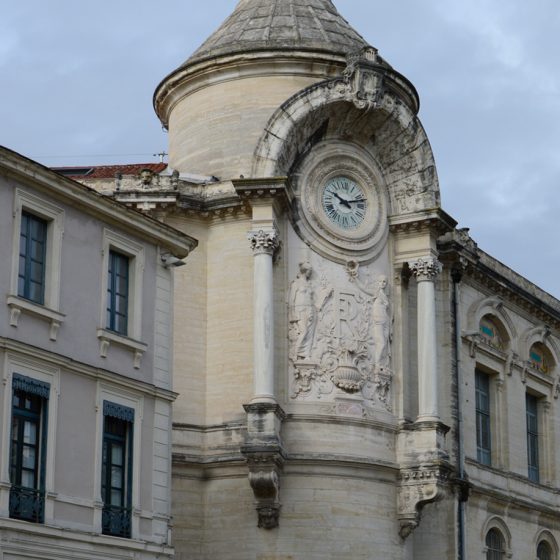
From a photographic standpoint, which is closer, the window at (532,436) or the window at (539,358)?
the window at (532,436)

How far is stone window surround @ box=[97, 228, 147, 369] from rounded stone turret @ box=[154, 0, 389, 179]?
10168mm

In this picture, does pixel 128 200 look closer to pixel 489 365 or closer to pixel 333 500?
pixel 333 500

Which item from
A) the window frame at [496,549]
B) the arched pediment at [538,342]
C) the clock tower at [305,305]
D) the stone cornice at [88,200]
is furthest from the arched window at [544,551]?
the stone cornice at [88,200]

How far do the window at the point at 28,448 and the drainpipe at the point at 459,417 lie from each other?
17.2 meters

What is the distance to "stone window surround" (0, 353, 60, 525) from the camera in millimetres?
22859

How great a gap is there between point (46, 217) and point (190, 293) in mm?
11111

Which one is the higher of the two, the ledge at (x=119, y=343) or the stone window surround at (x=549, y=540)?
the ledge at (x=119, y=343)

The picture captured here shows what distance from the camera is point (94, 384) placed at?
991 inches

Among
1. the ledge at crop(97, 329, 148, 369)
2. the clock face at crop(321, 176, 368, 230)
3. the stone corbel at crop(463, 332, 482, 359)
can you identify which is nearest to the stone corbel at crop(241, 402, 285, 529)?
the clock face at crop(321, 176, 368, 230)

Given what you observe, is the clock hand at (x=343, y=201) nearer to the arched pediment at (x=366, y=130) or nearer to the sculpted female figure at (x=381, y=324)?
the arched pediment at (x=366, y=130)

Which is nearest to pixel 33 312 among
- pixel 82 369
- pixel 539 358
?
pixel 82 369

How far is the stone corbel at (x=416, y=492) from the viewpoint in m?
35.2

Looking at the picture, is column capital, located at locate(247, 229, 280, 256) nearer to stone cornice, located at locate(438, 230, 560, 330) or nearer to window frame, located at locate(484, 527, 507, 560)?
stone cornice, located at locate(438, 230, 560, 330)

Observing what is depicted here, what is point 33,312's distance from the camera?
78.7ft
